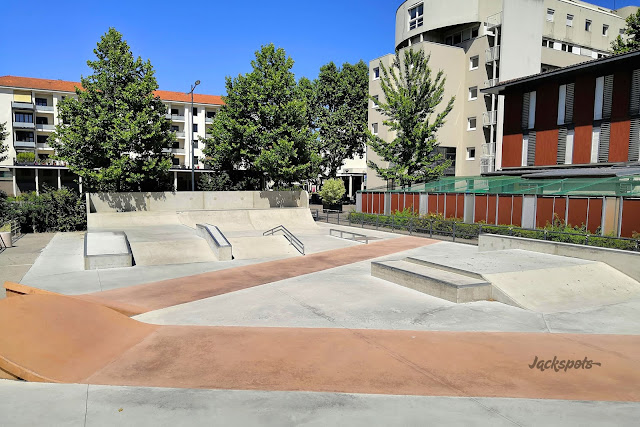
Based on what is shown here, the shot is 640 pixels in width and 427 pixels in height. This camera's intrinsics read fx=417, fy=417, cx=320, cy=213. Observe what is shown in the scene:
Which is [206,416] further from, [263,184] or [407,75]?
[263,184]

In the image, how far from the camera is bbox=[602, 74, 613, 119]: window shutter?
24031mm

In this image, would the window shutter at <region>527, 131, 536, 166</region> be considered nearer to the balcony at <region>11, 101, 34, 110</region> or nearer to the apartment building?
the apartment building

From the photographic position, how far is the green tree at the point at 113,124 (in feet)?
91.0

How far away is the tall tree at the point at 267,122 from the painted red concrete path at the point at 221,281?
45.9ft

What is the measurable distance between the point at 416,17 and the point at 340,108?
14.3 m

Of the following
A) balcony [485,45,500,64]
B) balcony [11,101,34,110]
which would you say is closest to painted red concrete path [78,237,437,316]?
balcony [485,45,500,64]

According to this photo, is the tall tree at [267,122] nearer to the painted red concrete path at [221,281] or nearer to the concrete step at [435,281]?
the painted red concrete path at [221,281]

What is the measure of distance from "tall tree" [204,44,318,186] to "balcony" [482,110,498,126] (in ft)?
53.4

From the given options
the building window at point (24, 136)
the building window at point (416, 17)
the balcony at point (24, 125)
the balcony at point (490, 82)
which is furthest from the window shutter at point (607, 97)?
the building window at point (24, 136)

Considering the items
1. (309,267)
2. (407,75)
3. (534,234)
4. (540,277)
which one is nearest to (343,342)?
(540,277)

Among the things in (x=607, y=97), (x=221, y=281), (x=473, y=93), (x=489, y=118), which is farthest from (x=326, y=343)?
(x=473, y=93)

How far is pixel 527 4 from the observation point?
37.2 meters

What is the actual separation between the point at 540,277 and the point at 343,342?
23.4 feet

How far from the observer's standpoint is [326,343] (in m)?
8.30
